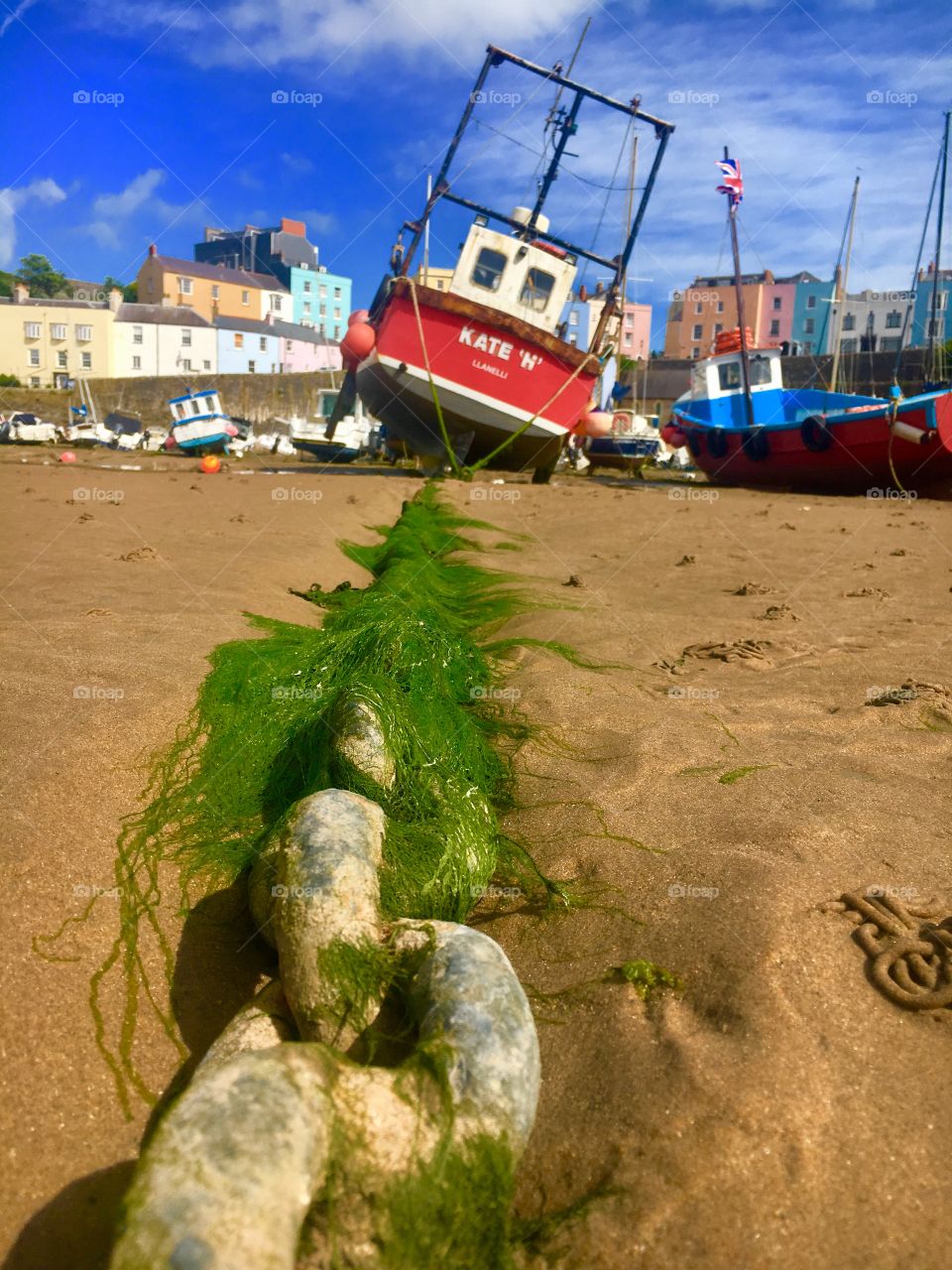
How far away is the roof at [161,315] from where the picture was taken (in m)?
62.2

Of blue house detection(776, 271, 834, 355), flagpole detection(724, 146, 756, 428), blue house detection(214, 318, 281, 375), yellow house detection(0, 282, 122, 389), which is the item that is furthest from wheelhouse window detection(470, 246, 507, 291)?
blue house detection(776, 271, 834, 355)

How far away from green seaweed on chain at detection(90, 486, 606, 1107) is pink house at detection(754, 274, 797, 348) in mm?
76168

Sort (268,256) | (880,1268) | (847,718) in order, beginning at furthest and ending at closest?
(268,256) < (847,718) < (880,1268)

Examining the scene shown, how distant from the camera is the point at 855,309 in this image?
72.5 meters

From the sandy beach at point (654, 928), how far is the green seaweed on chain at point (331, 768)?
0.08 m

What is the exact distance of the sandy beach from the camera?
1705 mm

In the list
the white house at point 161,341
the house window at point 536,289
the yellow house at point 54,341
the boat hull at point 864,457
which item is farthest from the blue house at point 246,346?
the boat hull at point 864,457

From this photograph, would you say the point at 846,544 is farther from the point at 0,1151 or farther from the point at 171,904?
the point at 0,1151

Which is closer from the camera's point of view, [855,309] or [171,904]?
[171,904]

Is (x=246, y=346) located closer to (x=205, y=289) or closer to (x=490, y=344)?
(x=205, y=289)

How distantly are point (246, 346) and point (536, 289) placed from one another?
5196 centimetres

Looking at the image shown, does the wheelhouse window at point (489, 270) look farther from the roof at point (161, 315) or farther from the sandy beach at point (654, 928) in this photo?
the roof at point (161, 315)

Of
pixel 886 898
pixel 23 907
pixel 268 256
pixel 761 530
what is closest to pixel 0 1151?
pixel 23 907

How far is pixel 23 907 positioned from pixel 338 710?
124 cm
